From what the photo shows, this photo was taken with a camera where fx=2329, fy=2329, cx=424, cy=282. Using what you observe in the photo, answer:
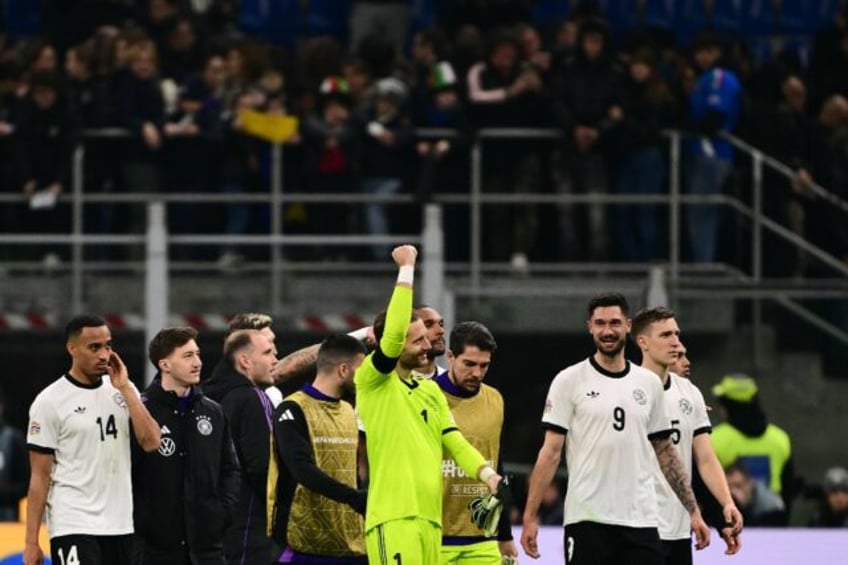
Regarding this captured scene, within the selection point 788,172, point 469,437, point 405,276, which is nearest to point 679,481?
point 469,437

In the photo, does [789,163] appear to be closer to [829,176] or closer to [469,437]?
[829,176]

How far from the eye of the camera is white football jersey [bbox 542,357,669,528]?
12734mm

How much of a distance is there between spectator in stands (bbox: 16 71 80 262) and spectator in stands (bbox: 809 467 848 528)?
7.17 meters

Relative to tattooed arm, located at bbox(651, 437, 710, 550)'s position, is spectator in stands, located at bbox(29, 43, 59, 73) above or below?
above

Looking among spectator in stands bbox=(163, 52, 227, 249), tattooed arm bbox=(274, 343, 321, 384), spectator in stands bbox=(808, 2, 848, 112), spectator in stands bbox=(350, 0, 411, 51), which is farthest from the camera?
spectator in stands bbox=(350, 0, 411, 51)

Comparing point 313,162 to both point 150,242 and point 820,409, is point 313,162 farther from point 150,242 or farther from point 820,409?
point 820,409

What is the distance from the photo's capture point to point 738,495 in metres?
18.1

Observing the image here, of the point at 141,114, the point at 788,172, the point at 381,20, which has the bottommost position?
the point at 788,172

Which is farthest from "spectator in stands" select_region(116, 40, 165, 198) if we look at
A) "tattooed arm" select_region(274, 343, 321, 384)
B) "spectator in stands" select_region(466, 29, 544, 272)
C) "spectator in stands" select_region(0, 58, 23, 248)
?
"tattooed arm" select_region(274, 343, 321, 384)

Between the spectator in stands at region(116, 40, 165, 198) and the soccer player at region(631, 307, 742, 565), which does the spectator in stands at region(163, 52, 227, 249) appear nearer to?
the spectator in stands at region(116, 40, 165, 198)

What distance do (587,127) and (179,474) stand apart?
348 inches

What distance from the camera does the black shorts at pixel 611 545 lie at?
41.8 feet

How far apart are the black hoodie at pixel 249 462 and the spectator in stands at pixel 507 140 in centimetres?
764

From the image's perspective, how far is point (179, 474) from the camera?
12750 millimetres
